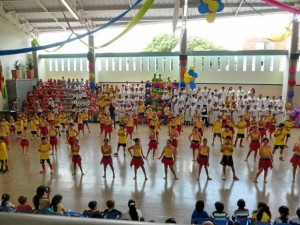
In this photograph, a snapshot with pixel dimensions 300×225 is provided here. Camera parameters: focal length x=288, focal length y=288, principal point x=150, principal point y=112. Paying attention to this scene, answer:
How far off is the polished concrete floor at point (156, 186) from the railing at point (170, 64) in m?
8.16

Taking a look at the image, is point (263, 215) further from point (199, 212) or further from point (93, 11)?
point (93, 11)

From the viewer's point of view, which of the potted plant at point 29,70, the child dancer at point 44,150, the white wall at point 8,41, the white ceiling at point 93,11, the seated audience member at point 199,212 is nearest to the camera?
the seated audience member at point 199,212

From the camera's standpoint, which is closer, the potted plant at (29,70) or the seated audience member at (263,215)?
the seated audience member at (263,215)

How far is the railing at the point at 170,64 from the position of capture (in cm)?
1630

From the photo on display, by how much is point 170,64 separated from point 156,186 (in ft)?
38.0

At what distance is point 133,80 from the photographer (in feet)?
60.2

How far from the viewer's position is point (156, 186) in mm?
7004

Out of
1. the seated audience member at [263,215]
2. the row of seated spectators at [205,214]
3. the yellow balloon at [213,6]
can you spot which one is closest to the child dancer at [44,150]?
the row of seated spectators at [205,214]

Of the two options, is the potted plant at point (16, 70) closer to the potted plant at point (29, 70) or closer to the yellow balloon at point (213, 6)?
the potted plant at point (29, 70)

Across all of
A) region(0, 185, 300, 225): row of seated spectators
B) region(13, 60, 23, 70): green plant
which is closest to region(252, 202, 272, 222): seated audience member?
region(0, 185, 300, 225): row of seated spectators

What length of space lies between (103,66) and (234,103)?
29.4ft

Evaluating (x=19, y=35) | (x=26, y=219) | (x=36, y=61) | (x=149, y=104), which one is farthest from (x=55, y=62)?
(x=26, y=219)

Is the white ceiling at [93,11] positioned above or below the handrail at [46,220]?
above

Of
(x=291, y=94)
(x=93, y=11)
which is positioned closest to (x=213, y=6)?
(x=291, y=94)
